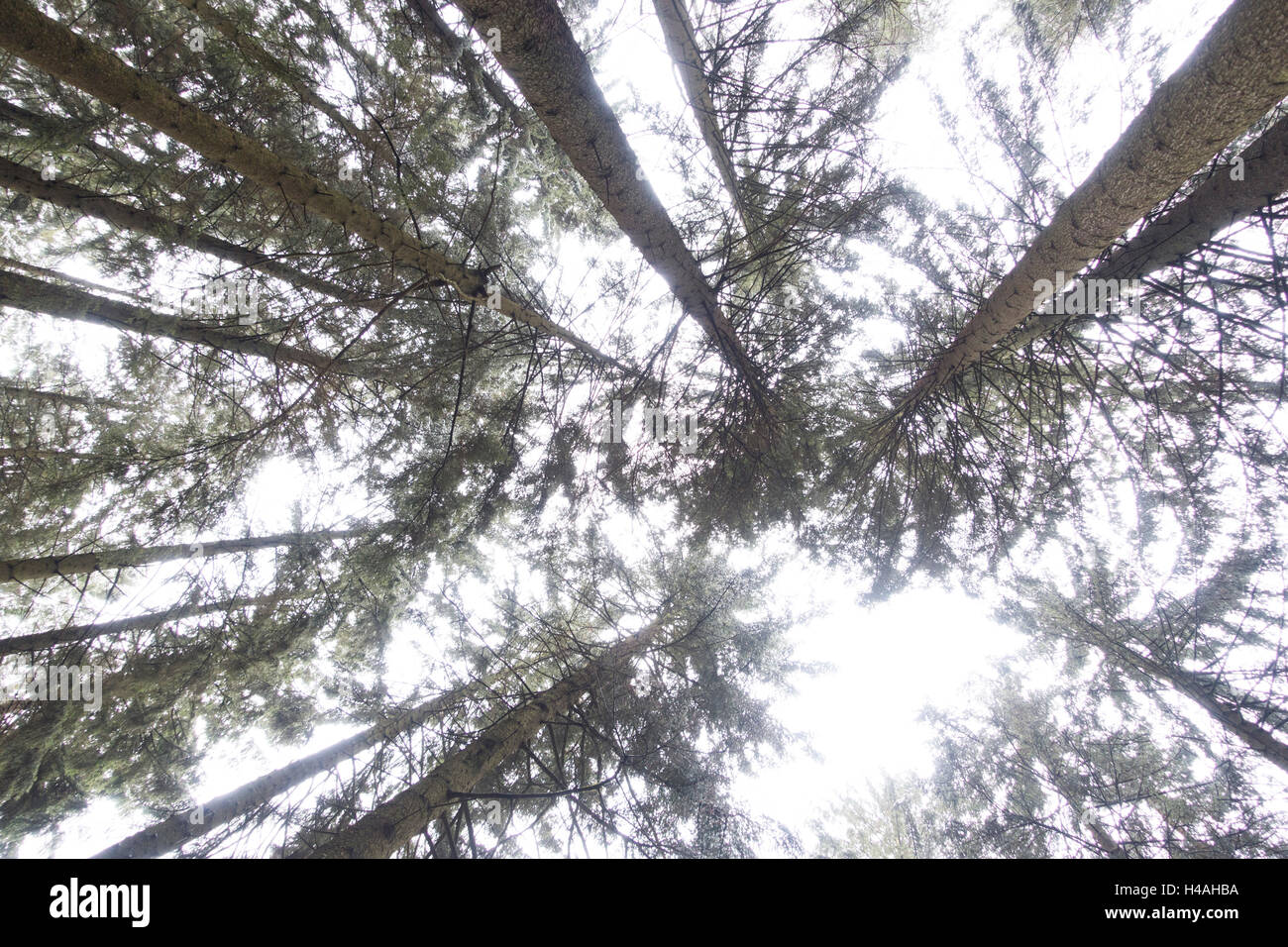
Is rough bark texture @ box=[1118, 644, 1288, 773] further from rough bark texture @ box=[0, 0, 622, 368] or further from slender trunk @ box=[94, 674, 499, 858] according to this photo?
rough bark texture @ box=[0, 0, 622, 368]

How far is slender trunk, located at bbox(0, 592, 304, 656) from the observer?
498cm

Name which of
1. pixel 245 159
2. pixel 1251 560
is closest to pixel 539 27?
pixel 245 159

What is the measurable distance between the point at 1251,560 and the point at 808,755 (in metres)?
5.38

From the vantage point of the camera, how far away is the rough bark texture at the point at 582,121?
5.99ft

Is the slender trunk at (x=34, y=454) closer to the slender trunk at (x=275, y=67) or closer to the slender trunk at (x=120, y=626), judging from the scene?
the slender trunk at (x=120, y=626)

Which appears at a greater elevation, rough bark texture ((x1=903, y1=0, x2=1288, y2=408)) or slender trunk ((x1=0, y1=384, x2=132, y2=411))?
slender trunk ((x1=0, y1=384, x2=132, y2=411))

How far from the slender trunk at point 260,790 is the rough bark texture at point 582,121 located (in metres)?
3.48

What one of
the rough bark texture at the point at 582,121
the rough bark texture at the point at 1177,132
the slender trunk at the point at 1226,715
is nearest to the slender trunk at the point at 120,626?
the rough bark texture at the point at 582,121

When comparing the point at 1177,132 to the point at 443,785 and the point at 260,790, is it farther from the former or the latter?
the point at 260,790

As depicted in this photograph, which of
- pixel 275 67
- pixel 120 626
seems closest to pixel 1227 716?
pixel 275 67

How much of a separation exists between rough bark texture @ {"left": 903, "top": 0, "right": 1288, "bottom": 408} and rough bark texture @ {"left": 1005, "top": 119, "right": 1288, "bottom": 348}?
628mm

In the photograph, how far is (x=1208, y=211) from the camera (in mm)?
2537

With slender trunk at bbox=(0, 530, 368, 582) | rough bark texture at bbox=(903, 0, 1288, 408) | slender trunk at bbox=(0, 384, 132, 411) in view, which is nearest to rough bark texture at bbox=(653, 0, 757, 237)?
rough bark texture at bbox=(903, 0, 1288, 408)
